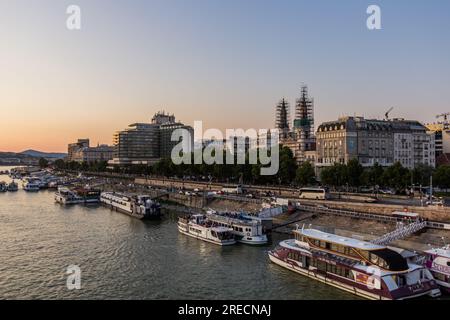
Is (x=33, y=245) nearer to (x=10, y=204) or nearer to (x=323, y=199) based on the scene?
(x=323, y=199)

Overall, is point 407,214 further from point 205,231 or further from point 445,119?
point 445,119

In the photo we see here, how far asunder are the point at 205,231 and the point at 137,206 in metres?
25.1

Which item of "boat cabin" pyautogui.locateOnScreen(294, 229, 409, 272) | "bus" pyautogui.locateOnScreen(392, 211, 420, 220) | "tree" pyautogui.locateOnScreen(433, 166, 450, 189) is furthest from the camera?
"tree" pyautogui.locateOnScreen(433, 166, 450, 189)

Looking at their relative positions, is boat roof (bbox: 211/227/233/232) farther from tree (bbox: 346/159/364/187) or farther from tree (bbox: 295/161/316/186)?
tree (bbox: 295/161/316/186)

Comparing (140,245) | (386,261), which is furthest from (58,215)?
(386,261)

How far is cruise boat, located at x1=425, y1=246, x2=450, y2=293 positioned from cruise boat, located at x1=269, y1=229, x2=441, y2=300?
84 cm

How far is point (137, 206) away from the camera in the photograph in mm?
72250

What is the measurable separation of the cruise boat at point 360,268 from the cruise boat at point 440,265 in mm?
843

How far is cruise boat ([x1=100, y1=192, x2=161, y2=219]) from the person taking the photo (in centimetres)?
6975

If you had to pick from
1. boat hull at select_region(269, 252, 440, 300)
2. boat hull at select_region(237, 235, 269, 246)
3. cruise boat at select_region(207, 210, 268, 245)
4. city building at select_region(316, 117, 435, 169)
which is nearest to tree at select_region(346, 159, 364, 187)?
city building at select_region(316, 117, 435, 169)

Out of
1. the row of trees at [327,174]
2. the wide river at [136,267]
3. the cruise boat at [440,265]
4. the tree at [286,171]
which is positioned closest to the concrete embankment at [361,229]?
the wide river at [136,267]

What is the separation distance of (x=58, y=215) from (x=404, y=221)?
5524 cm

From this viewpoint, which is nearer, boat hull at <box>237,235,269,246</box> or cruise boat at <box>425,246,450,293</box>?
cruise boat at <box>425,246,450,293</box>

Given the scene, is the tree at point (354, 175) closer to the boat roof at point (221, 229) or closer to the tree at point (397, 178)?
the tree at point (397, 178)
